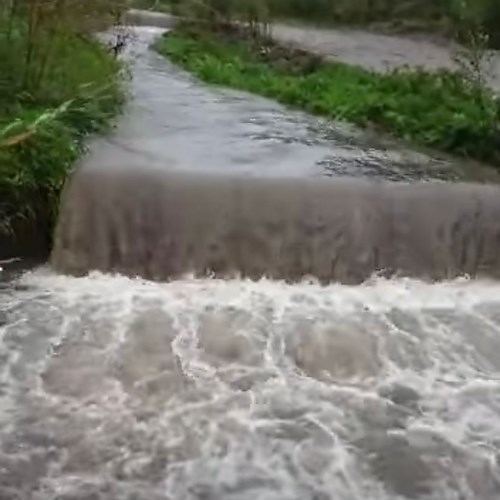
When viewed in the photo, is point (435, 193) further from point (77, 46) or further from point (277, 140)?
point (77, 46)

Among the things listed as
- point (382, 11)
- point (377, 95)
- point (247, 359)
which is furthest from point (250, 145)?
point (382, 11)

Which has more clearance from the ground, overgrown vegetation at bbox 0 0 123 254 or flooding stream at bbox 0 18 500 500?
overgrown vegetation at bbox 0 0 123 254

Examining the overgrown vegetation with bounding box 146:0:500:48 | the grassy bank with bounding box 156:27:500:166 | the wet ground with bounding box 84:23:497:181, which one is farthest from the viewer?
the overgrown vegetation with bounding box 146:0:500:48

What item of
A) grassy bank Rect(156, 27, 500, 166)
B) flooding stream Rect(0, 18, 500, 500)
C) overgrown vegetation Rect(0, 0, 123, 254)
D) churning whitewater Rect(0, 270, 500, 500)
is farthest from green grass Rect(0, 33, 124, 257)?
grassy bank Rect(156, 27, 500, 166)

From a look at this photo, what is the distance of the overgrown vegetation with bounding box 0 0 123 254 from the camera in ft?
21.1

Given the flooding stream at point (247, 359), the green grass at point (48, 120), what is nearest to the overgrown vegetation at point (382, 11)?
the green grass at point (48, 120)

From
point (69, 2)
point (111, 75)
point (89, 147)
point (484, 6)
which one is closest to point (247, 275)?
point (89, 147)

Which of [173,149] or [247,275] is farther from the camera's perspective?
[173,149]

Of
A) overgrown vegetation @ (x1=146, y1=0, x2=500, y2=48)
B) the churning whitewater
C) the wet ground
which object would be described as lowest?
Result: the churning whitewater

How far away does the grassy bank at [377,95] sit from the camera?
8594 millimetres

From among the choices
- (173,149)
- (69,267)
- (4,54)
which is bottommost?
(69,267)

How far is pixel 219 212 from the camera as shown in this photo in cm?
658

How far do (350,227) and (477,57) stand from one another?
335 centimetres

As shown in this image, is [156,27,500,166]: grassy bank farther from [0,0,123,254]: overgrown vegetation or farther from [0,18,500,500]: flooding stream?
[0,0,123,254]: overgrown vegetation
